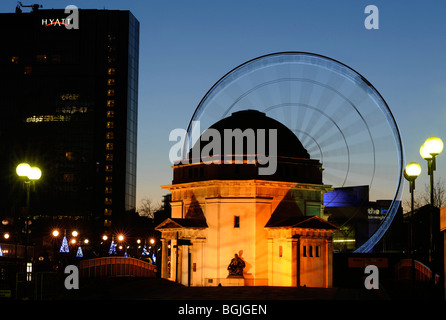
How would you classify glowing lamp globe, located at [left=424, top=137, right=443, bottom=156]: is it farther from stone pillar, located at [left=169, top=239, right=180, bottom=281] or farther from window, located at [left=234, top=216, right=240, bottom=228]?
stone pillar, located at [left=169, top=239, right=180, bottom=281]

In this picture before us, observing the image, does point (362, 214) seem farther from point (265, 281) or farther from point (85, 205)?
point (265, 281)

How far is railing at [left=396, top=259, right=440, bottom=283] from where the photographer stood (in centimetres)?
4906

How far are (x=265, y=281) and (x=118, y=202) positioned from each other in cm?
11039

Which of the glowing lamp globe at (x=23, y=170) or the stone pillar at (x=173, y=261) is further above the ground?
the glowing lamp globe at (x=23, y=170)

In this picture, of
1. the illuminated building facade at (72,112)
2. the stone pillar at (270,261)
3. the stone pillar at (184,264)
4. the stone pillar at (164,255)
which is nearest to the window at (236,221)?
the stone pillar at (270,261)

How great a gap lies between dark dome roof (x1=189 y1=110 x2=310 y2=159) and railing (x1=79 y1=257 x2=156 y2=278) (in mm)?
13139

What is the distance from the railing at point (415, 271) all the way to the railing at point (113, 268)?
2173 cm

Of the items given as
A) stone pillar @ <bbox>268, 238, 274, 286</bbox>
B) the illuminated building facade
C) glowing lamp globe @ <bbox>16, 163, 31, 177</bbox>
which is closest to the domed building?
stone pillar @ <bbox>268, 238, 274, 286</bbox>

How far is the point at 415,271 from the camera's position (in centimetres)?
5478

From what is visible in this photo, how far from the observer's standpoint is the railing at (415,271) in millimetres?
49062

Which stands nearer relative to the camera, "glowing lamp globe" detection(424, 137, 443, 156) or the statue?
"glowing lamp globe" detection(424, 137, 443, 156)

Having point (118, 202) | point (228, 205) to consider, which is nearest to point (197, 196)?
point (228, 205)

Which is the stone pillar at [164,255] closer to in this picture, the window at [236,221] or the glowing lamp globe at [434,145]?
the window at [236,221]

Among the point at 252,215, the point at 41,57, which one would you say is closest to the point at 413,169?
the point at 252,215
